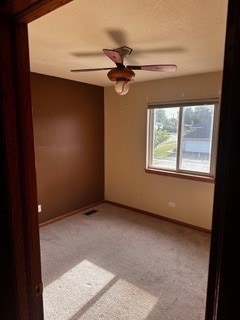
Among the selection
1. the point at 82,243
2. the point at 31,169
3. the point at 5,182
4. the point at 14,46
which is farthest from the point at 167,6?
the point at 82,243

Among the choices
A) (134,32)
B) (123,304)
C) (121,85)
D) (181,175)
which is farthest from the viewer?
(181,175)

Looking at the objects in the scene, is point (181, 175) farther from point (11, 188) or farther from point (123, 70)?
point (11, 188)

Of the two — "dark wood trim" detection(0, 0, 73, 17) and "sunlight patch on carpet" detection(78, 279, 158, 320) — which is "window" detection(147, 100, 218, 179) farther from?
"dark wood trim" detection(0, 0, 73, 17)

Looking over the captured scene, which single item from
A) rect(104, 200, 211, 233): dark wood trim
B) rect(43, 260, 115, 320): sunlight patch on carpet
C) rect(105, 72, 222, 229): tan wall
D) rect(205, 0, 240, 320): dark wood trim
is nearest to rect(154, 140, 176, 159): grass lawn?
rect(105, 72, 222, 229): tan wall

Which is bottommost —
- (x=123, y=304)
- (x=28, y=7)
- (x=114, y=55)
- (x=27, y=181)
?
(x=123, y=304)

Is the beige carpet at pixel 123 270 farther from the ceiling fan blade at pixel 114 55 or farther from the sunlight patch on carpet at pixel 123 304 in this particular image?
the ceiling fan blade at pixel 114 55

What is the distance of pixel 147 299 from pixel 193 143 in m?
2.42

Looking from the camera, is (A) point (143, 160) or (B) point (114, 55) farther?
(A) point (143, 160)

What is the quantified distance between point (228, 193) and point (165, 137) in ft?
11.8

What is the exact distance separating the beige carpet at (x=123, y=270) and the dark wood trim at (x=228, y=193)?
1.88 meters

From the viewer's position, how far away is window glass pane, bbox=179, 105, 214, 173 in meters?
3.49

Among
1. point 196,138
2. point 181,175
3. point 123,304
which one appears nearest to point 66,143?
point 181,175

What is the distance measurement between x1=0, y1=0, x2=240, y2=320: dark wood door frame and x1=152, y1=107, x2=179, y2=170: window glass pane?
325 centimetres

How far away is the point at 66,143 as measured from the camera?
3.99m
